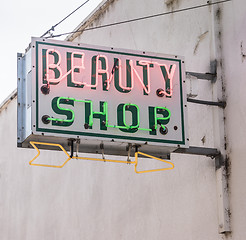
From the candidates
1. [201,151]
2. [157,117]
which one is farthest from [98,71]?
[201,151]

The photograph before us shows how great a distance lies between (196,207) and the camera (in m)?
8.55

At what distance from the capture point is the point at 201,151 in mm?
8102

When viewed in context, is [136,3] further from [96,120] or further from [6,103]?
[6,103]

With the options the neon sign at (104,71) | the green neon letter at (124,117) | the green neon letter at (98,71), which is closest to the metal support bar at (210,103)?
the neon sign at (104,71)

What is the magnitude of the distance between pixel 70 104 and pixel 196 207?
2135 mm

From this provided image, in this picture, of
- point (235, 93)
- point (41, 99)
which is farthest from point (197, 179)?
point (41, 99)

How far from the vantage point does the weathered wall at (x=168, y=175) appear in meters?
8.20

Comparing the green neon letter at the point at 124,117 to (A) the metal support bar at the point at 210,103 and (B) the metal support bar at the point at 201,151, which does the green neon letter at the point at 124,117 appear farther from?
(A) the metal support bar at the point at 210,103

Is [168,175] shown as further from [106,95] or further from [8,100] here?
[8,100]

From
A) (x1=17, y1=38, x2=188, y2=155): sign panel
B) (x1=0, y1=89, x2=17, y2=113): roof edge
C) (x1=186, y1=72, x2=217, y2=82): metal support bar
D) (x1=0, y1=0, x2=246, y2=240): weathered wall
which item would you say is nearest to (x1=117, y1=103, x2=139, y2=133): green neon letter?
(x1=17, y1=38, x2=188, y2=155): sign panel

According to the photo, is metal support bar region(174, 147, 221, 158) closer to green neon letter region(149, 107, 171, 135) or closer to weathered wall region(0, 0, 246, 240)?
weathered wall region(0, 0, 246, 240)

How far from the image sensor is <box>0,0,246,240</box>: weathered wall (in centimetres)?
820

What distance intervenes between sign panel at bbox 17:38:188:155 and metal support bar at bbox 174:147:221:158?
0.16 meters

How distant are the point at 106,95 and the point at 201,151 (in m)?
1.30
